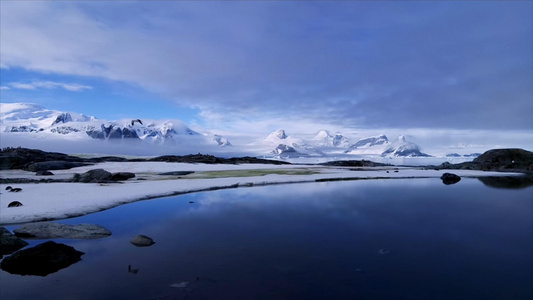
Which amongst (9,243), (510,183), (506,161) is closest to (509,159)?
(506,161)

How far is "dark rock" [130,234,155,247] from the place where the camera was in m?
12.8

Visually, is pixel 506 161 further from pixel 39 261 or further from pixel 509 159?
pixel 39 261

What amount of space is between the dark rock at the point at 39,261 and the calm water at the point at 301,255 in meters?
0.36

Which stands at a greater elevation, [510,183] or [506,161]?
[506,161]

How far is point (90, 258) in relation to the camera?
11.2m

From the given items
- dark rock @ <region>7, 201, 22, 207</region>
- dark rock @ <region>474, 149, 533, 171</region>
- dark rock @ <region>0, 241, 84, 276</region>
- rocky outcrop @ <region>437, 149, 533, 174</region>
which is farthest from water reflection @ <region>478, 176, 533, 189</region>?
dark rock @ <region>7, 201, 22, 207</region>

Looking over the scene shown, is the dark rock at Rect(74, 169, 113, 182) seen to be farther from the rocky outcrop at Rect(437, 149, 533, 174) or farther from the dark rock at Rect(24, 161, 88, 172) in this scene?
the rocky outcrop at Rect(437, 149, 533, 174)

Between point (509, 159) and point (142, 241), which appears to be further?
point (509, 159)

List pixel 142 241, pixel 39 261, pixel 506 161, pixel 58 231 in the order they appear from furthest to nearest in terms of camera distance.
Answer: pixel 506 161 → pixel 58 231 → pixel 142 241 → pixel 39 261

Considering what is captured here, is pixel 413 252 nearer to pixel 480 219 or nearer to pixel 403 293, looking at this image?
pixel 403 293

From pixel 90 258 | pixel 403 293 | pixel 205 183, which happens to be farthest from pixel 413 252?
pixel 205 183

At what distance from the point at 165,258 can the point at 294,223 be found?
759 centimetres

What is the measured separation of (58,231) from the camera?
1373 cm

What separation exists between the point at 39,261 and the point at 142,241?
A: 350 centimetres
